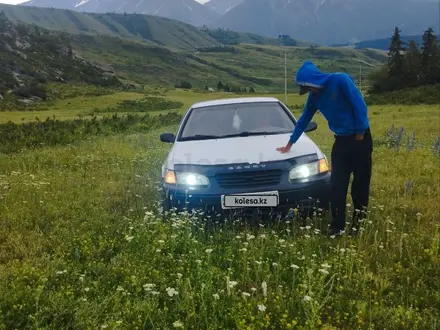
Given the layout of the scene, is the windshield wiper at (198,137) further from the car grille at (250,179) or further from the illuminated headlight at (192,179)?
the car grille at (250,179)

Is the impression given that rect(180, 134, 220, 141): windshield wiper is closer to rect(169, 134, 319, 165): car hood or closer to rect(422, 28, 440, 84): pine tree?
rect(169, 134, 319, 165): car hood

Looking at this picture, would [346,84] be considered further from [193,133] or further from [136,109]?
[136,109]

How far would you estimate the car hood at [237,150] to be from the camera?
619cm

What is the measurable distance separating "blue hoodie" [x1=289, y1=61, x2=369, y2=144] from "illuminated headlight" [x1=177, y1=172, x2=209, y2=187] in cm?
177

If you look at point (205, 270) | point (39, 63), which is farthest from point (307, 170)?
point (39, 63)

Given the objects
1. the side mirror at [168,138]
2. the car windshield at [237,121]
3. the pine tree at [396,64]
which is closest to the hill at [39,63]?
the pine tree at [396,64]

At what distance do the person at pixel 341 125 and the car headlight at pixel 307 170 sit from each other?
32 centimetres

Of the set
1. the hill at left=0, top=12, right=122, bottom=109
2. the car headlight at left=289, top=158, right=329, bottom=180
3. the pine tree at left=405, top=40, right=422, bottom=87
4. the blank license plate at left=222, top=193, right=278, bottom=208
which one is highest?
the hill at left=0, top=12, right=122, bottom=109

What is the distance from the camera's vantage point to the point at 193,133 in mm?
7707

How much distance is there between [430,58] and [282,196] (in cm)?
6647

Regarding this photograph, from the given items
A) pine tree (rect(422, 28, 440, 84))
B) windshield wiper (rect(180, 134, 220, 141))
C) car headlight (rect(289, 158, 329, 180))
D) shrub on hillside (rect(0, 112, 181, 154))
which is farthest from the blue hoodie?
pine tree (rect(422, 28, 440, 84))

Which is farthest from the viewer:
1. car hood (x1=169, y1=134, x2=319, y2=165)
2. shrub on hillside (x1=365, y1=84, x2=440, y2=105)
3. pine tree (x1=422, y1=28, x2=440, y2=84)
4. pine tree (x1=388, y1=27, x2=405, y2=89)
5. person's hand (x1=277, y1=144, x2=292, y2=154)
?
pine tree (x1=388, y1=27, x2=405, y2=89)

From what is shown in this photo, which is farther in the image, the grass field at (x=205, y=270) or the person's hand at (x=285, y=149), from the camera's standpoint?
the person's hand at (x=285, y=149)

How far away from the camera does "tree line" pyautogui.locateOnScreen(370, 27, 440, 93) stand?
6253 cm
